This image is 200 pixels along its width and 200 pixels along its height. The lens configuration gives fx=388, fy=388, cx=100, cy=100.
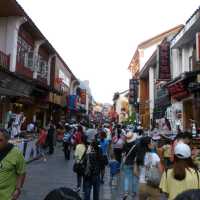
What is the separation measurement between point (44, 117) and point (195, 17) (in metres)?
19.3

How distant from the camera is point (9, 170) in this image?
5094 millimetres

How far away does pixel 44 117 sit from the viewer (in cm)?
3322

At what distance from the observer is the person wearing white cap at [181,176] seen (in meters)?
4.50

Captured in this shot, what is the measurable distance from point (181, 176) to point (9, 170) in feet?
7.27

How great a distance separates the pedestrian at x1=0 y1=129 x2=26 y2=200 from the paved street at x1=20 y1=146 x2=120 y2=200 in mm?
4443

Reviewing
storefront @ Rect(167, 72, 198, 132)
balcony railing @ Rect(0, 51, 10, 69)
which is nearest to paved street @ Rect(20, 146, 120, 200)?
balcony railing @ Rect(0, 51, 10, 69)

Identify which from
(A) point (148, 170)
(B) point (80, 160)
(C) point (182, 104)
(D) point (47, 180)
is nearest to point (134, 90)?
(C) point (182, 104)

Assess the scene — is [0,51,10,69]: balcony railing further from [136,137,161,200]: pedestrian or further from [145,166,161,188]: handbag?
[145,166,161,188]: handbag

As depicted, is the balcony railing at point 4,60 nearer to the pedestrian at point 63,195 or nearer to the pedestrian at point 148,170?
the pedestrian at point 148,170

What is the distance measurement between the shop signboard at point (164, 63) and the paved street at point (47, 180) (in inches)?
366

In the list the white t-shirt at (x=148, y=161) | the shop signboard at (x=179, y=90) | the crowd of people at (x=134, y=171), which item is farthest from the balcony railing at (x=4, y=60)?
the white t-shirt at (x=148, y=161)

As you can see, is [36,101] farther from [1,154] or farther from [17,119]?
[1,154]

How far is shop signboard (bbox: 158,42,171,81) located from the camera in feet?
76.5

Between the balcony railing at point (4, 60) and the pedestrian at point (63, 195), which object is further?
the balcony railing at point (4, 60)
